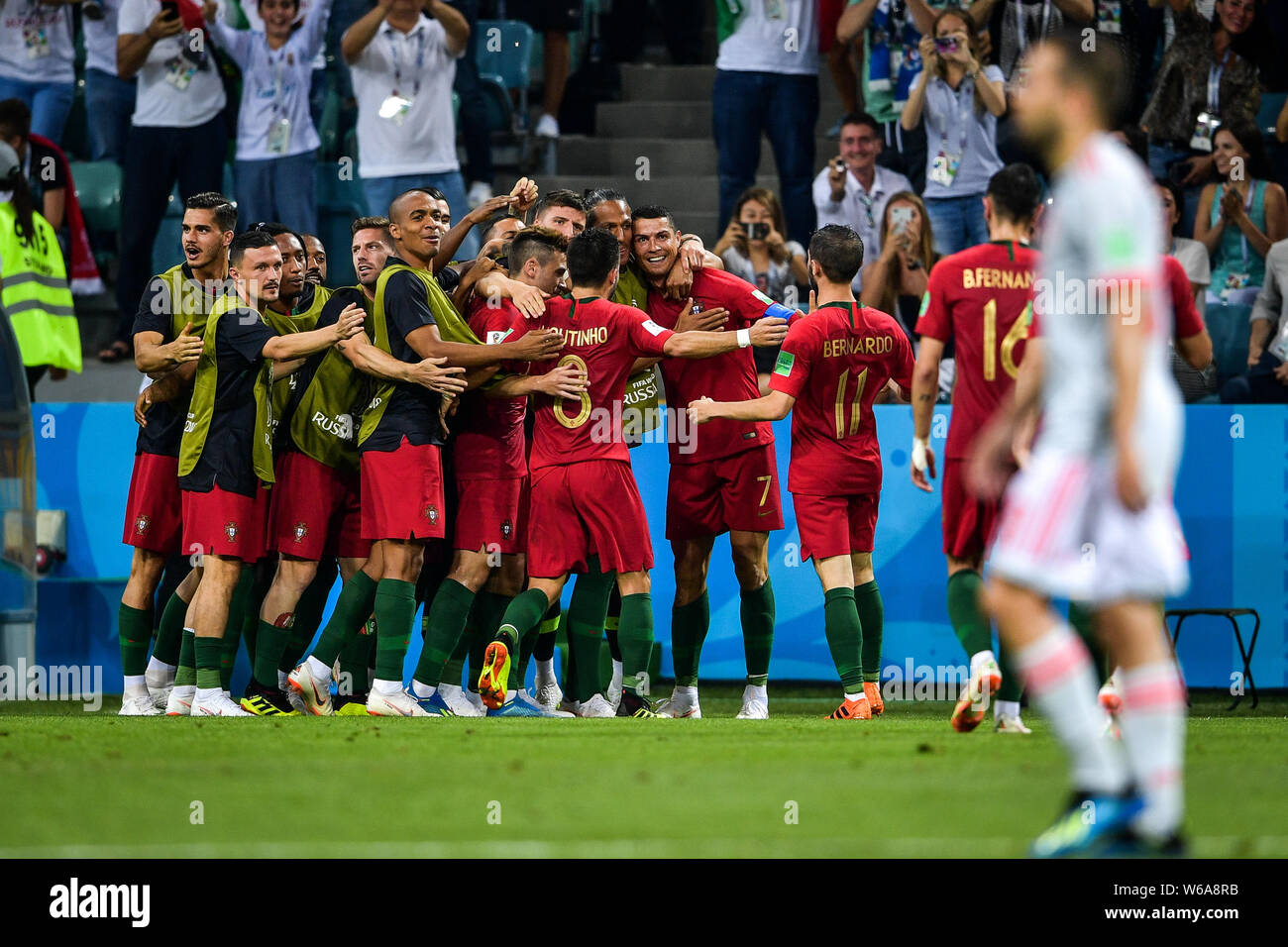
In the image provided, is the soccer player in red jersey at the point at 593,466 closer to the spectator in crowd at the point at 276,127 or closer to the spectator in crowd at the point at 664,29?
the spectator in crowd at the point at 276,127

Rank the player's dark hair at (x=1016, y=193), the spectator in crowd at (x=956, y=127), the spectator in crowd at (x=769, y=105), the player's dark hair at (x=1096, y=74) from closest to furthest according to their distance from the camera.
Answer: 1. the player's dark hair at (x=1096, y=74)
2. the player's dark hair at (x=1016, y=193)
3. the spectator in crowd at (x=956, y=127)
4. the spectator in crowd at (x=769, y=105)

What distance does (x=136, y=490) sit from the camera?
829 centimetres

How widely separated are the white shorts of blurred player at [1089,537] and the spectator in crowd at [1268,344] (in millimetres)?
7361

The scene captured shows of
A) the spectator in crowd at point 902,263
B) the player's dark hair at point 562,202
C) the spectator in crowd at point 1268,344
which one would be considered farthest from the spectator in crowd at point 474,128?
the spectator in crowd at point 1268,344

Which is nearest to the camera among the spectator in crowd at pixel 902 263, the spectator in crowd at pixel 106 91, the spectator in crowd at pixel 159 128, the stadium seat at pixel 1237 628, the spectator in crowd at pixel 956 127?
the stadium seat at pixel 1237 628

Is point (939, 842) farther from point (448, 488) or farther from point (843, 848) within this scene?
point (448, 488)

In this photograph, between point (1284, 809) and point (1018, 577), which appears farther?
point (1284, 809)

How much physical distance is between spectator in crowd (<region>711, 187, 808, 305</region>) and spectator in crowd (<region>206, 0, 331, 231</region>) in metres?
3.44

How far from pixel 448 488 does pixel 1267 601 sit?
5.13 meters

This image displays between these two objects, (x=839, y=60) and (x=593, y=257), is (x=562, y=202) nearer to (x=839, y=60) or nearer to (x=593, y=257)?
(x=593, y=257)

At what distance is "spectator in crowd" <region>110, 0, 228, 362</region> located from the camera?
12086 mm

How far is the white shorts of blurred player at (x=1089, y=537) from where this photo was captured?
393 centimetres

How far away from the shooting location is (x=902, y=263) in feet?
36.9

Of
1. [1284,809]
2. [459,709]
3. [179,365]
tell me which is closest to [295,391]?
[179,365]
